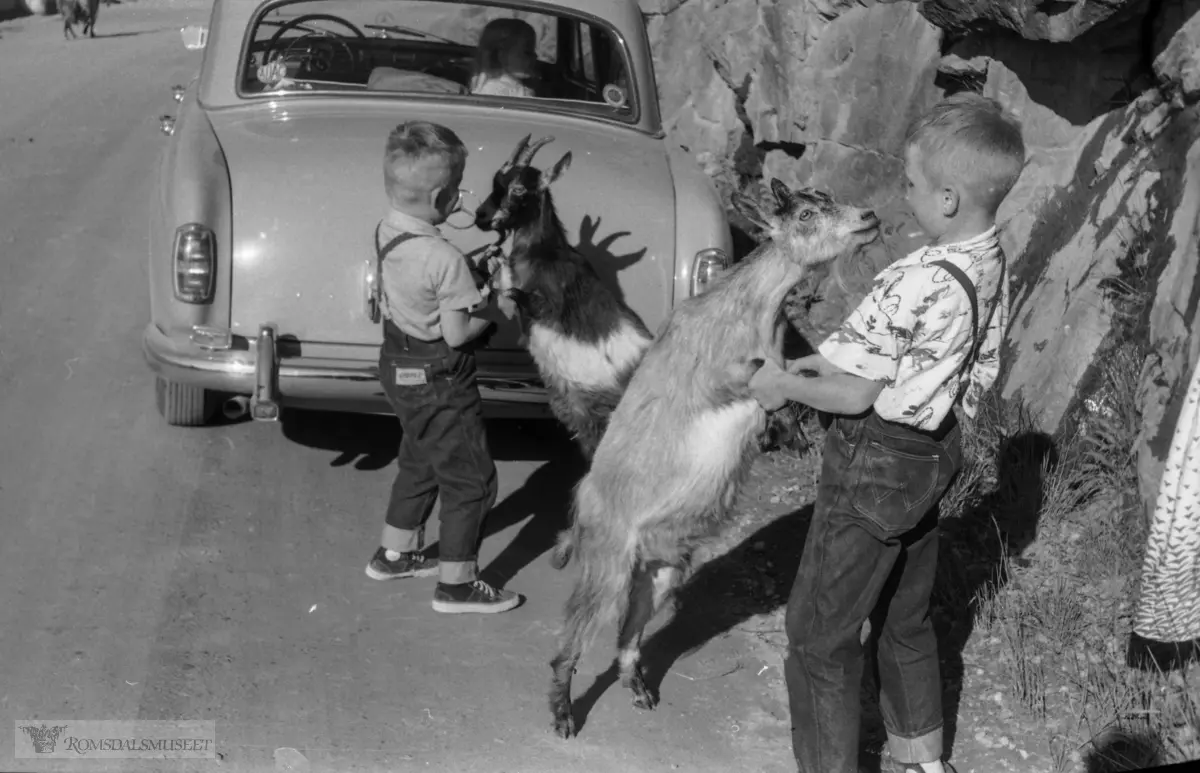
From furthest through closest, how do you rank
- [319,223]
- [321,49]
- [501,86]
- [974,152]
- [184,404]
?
[321,49], [501,86], [184,404], [319,223], [974,152]

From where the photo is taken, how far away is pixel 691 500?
151 inches

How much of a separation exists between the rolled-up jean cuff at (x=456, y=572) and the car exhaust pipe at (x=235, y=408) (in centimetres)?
202

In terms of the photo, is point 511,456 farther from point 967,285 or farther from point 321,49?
point 967,285

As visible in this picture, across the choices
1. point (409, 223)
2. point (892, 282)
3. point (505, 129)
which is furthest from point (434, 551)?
point (892, 282)

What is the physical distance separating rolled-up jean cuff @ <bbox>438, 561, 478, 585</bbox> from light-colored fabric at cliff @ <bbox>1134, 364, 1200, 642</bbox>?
234 centimetres

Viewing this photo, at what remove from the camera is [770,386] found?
339 cm

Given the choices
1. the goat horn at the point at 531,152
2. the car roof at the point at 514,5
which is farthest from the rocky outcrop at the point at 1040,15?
the goat horn at the point at 531,152

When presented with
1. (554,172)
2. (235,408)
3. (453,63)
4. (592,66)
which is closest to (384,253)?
(554,172)

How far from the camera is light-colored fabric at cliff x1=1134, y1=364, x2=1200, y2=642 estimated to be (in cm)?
309

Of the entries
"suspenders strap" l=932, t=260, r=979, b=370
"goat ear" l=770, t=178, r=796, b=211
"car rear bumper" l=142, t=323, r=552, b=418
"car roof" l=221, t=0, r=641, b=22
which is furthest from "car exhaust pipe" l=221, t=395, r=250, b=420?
"suspenders strap" l=932, t=260, r=979, b=370

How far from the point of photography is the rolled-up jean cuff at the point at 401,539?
492 centimetres

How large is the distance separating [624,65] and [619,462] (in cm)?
334

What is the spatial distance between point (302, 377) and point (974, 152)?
304 centimetres

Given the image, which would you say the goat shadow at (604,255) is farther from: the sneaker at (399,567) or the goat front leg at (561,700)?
the goat front leg at (561,700)
